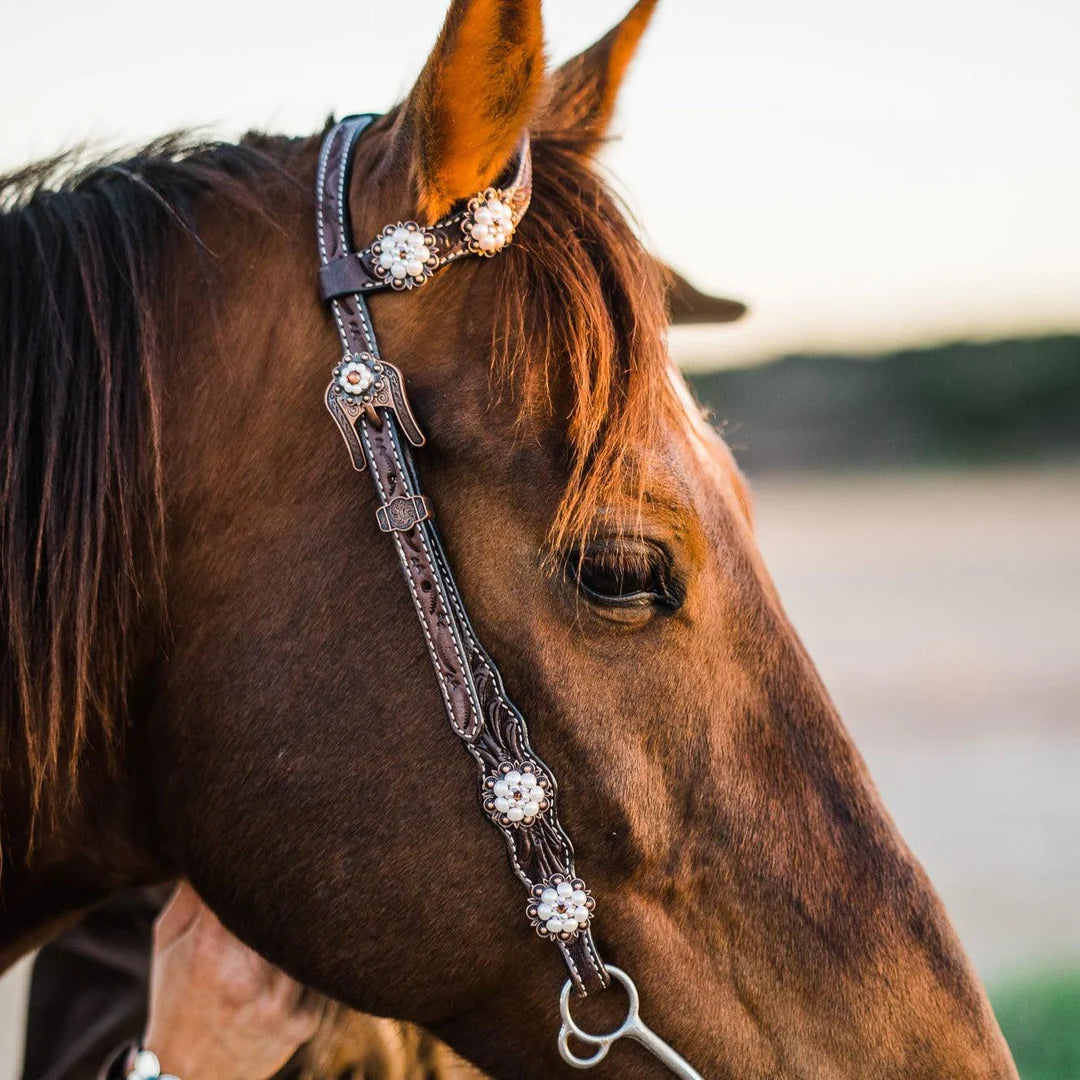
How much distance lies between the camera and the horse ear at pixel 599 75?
1730mm

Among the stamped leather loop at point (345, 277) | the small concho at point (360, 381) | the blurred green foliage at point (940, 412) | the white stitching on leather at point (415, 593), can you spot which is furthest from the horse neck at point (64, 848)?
the blurred green foliage at point (940, 412)

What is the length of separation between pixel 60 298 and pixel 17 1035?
2.56m

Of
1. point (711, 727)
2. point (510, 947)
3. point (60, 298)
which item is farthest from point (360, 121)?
point (510, 947)

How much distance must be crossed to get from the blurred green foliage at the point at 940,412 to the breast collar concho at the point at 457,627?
22.6 meters

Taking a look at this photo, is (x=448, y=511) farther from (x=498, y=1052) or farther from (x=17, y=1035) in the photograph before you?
(x=17, y=1035)

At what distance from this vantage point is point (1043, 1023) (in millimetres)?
4250

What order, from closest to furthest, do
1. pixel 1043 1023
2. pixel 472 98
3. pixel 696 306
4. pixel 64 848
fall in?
1. pixel 472 98
2. pixel 64 848
3. pixel 696 306
4. pixel 1043 1023

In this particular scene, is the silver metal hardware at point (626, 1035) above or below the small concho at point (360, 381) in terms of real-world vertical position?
below

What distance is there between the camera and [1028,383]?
87.0 ft

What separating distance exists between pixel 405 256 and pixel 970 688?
9.29 metres

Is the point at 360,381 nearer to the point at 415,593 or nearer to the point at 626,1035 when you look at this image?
the point at 415,593

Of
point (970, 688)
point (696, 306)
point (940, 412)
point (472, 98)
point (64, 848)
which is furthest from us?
point (940, 412)

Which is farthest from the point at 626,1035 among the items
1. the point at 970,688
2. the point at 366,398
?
the point at 970,688

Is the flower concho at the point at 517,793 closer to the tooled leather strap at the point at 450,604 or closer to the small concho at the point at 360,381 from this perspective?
the tooled leather strap at the point at 450,604
